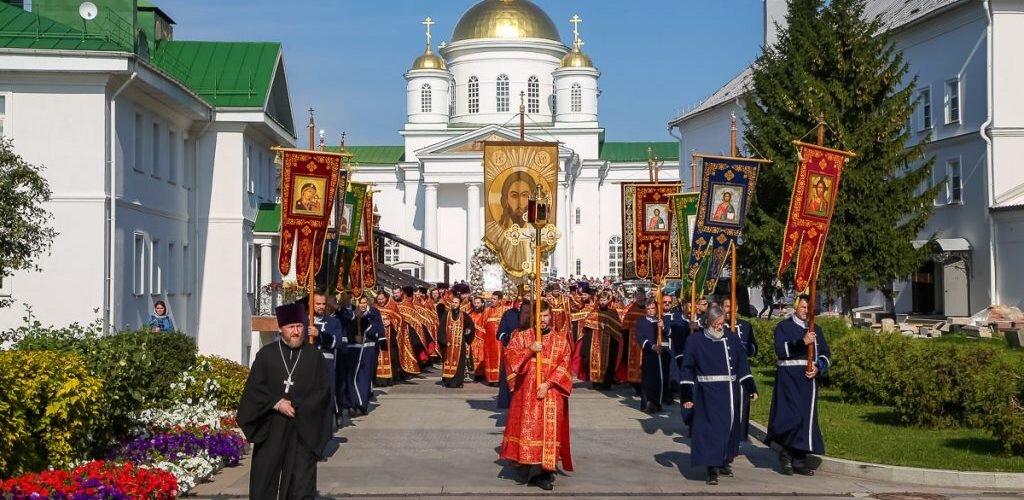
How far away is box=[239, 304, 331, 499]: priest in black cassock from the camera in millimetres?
9156

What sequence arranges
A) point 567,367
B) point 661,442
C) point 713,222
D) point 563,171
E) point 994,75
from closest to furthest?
1. point 567,367
2. point 661,442
3. point 713,222
4. point 994,75
5. point 563,171

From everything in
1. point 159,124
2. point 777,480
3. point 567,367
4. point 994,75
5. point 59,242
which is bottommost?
point 777,480

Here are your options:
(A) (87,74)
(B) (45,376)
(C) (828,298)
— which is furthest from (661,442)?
(C) (828,298)

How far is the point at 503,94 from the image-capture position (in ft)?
268

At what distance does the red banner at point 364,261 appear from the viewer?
20.8 meters

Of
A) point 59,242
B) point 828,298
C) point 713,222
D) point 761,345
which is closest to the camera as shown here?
point 713,222

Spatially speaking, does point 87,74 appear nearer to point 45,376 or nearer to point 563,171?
point 45,376

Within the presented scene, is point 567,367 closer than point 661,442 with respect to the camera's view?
Yes

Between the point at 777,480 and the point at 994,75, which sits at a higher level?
the point at 994,75

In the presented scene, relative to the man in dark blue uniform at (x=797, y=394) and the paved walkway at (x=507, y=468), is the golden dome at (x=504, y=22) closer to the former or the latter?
the paved walkway at (x=507, y=468)

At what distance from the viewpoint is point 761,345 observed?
25656mm

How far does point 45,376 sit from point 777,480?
21.2ft

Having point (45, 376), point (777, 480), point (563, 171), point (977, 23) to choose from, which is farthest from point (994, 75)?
point (563, 171)

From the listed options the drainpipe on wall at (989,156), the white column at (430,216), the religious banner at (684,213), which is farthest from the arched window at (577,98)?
the religious banner at (684,213)
